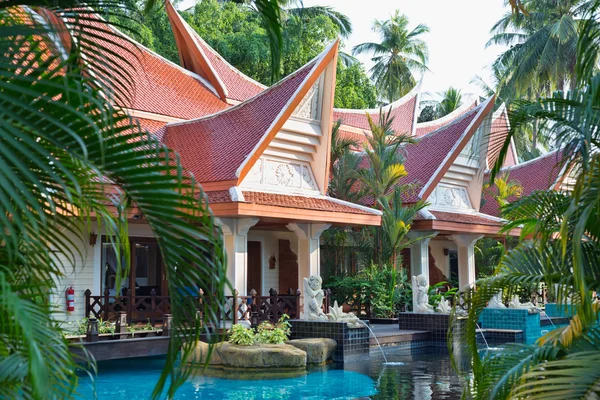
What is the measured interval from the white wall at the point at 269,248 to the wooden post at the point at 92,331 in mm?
7374

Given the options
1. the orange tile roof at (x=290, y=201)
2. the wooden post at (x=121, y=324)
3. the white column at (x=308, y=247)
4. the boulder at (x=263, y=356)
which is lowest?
the boulder at (x=263, y=356)

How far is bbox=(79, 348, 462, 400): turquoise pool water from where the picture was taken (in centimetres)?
1045

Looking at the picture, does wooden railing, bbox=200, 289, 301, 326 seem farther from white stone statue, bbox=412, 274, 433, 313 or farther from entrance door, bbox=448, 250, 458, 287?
entrance door, bbox=448, 250, 458, 287

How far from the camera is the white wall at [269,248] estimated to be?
790 inches

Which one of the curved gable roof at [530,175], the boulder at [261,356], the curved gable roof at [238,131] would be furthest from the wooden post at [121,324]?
the curved gable roof at [530,175]

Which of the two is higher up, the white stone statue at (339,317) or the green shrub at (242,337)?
the white stone statue at (339,317)

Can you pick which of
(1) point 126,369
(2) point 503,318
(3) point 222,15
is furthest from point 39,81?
(3) point 222,15

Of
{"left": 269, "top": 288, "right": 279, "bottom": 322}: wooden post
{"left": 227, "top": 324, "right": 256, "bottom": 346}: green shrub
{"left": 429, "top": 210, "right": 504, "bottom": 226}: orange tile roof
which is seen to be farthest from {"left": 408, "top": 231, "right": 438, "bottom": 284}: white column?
{"left": 227, "top": 324, "right": 256, "bottom": 346}: green shrub

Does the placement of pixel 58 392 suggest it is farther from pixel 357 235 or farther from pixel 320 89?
pixel 357 235

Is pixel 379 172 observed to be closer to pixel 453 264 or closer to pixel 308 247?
pixel 308 247

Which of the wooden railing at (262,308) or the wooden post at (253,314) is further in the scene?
the wooden post at (253,314)

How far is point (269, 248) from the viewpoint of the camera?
2039 cm

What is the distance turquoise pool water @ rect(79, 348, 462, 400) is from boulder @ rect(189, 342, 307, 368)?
14.6 inches

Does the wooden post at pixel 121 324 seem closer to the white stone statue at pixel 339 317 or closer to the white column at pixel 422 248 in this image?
the white stone statue at pixel 339 317
